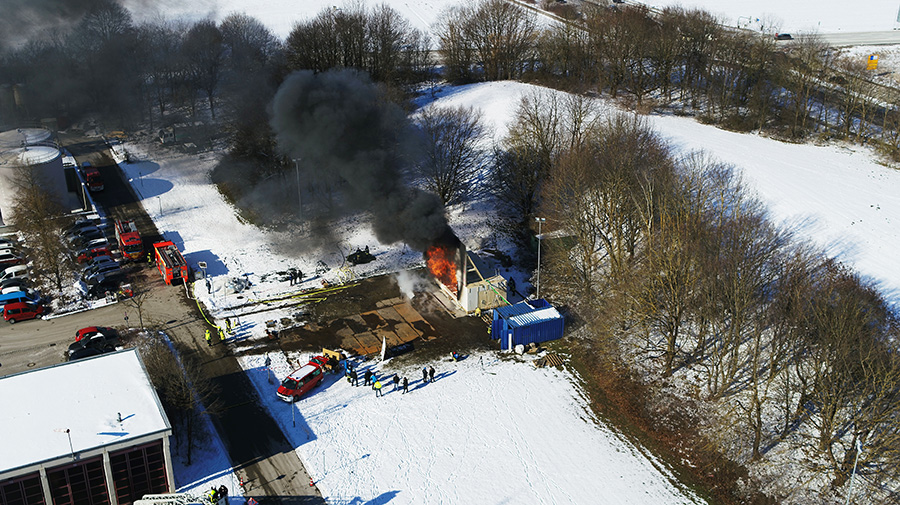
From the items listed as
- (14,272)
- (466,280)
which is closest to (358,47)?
(466,280)

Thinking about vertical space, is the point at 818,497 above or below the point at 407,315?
below

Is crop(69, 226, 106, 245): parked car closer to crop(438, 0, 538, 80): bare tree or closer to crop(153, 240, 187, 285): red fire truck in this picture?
crop(153, 240, 187, 285): red fire truck

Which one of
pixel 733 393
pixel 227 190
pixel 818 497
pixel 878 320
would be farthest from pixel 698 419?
pixel 227 190

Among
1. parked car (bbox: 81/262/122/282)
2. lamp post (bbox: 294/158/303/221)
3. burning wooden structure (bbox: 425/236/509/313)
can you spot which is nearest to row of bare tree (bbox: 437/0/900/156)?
lamp post (bbox: 294/158/303/221)

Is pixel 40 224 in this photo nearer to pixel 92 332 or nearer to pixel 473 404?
pixel 92 332

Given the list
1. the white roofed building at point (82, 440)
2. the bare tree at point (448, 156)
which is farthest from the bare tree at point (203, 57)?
the white roofed building at point (82, 440)

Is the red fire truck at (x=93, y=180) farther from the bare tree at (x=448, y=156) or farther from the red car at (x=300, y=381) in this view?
the red car at (x=300, y=381)

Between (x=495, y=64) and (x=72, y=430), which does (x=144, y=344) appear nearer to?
(x=72, y=430)
